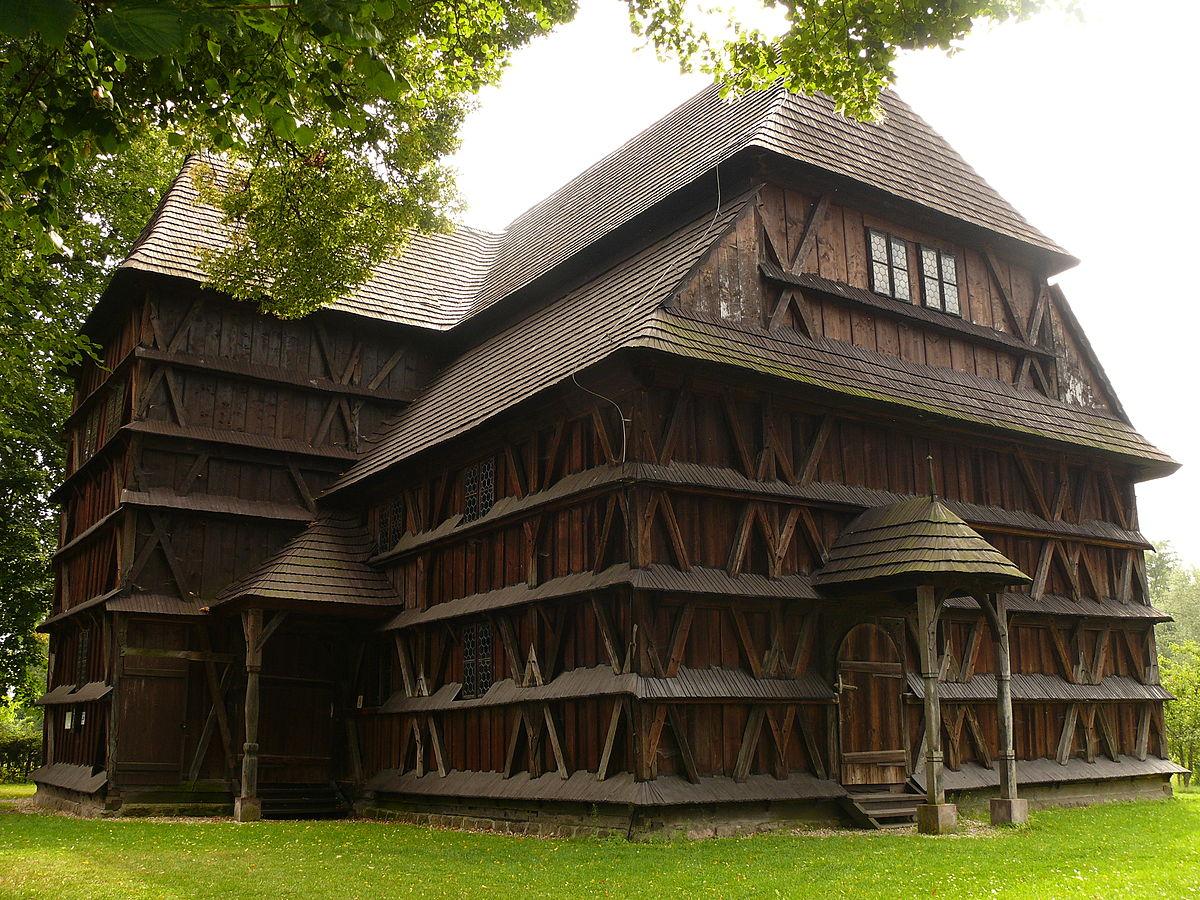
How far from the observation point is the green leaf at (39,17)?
323 centimetres

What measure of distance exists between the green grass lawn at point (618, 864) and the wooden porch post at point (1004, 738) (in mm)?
350

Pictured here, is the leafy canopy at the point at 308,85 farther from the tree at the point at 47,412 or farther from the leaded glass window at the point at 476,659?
the tree at the point at 47,412

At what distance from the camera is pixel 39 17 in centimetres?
327

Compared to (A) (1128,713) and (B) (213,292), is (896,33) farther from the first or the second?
(B) (213,292)

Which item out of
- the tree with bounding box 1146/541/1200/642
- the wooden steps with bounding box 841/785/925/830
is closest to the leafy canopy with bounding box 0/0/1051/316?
the wooden steps with bounding box 841/785/925/830

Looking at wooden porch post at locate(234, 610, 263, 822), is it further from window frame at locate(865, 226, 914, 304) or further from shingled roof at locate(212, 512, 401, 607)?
window frame at locate(865, 226, 914, 304)

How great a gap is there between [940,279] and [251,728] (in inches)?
533

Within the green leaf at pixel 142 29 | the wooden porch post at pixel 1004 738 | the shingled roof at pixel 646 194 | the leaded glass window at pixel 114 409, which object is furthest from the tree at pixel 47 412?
the green leaf at pixel 142 29

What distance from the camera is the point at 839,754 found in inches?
579

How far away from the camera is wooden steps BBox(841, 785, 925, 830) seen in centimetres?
1411

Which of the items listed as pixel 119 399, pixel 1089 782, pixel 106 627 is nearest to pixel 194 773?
pixel 106 627

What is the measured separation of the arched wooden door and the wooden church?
0.18 feet

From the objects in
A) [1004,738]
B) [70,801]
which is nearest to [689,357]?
[1004,738]

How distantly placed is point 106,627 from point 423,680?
652 centimetres
